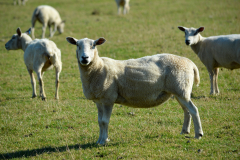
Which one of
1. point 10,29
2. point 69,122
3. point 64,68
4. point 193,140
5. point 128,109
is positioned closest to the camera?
point 193,140

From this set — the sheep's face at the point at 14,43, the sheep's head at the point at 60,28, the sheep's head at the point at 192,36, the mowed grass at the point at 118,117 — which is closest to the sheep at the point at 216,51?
the sheep's head at the point at 192,36

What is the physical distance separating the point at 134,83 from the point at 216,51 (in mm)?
5032

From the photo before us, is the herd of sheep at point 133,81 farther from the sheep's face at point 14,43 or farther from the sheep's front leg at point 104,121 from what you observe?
the sheep's face at point 14,43

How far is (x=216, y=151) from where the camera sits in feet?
17.6

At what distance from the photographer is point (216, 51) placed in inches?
382

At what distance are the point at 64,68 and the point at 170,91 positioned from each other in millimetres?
8852

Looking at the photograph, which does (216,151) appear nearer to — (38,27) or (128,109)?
(128,109)

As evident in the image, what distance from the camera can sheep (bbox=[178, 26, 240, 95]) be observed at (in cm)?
920

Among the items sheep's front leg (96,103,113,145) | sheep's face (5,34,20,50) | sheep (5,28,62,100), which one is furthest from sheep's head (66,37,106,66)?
sheep's face (5,34,20,50)

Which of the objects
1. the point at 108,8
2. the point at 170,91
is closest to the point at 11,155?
the point at 170,91

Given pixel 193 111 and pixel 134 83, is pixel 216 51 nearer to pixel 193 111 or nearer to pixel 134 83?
pixel 193 111

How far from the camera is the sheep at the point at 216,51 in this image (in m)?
9.20

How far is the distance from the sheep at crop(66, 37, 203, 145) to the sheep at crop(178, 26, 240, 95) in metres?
3.83

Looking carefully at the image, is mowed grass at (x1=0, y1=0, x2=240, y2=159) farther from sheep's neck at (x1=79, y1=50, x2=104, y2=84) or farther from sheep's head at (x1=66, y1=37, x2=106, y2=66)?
sheep's head at (x1=66, y1=37, x2=106, y2=66)
